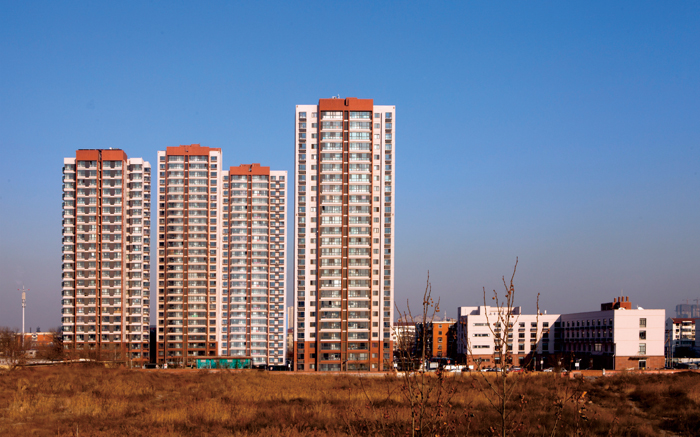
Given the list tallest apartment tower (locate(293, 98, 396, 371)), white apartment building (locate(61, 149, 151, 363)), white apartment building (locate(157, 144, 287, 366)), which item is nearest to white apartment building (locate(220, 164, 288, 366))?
white apartment building (locate(157, 144, 287, 366))

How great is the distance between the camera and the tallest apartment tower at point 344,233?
69.4 m

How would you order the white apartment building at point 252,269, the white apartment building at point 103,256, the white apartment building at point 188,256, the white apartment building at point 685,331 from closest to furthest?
1. the white apartment building at point 103,256
2. the white apartment building at point 188,256
3. the white apartment building at point 252,269
4. the white apartment building at point 685,331

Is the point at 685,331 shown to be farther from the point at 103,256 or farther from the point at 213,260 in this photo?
the point at 103,256

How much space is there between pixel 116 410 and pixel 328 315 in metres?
50.0

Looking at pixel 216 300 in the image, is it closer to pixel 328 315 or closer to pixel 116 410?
pixel 328 315

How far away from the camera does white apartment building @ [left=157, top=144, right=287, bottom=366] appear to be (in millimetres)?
96188

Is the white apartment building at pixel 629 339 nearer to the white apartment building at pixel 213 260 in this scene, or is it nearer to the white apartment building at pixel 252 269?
the white apartment building at pixel 252 269

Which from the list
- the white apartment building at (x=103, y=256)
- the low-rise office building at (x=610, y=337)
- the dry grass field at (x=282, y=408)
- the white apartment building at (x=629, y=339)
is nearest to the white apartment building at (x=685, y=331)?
the low-rise office building at (x=610, y=337)

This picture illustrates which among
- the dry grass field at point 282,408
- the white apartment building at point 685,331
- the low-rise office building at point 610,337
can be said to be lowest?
the white apartment building at point 685,331

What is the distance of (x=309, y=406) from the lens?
2061 centimetres

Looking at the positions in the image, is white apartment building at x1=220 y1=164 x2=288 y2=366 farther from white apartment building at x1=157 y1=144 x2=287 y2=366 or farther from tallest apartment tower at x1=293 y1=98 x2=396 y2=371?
tallest apartment tower at x1=293 y1=98 x2=396 y2=371

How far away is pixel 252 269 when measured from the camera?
102 metres

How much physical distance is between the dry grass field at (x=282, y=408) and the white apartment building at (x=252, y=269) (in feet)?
227

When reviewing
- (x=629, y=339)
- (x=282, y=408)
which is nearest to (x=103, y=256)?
(x=282, y=408)
